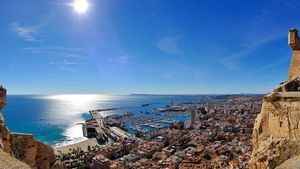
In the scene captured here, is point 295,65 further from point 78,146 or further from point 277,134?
point 78,146

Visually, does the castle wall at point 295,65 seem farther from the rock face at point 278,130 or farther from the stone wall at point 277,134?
the stone wall at point 277,134

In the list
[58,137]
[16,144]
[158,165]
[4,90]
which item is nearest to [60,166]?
[16,144]

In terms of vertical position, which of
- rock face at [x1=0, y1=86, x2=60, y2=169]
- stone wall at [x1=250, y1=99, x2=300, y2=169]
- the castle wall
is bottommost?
rock face at [x1=0, y1=86, x2=60, y2=169]

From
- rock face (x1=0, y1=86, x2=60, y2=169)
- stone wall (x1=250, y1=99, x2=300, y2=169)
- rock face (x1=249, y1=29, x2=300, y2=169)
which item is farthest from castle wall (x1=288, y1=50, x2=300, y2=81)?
rock face (x1=0, y1=86, x2=60, y2=169)

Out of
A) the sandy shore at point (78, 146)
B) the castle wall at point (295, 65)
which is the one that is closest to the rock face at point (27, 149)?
→ the castle wall at point (295, 65)

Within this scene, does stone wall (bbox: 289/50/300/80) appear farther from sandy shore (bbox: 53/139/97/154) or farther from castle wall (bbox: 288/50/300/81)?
sandy shore (bbox: 53/139/97/154)

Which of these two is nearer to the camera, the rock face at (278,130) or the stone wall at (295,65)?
the rock face at (278,130)

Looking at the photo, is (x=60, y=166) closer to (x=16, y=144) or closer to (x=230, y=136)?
(x=16, y=144)

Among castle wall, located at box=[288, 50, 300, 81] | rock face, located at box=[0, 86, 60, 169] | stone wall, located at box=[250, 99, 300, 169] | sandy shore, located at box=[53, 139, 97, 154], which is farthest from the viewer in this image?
sandy shore, located at box=[53, 139, 97, 154]
